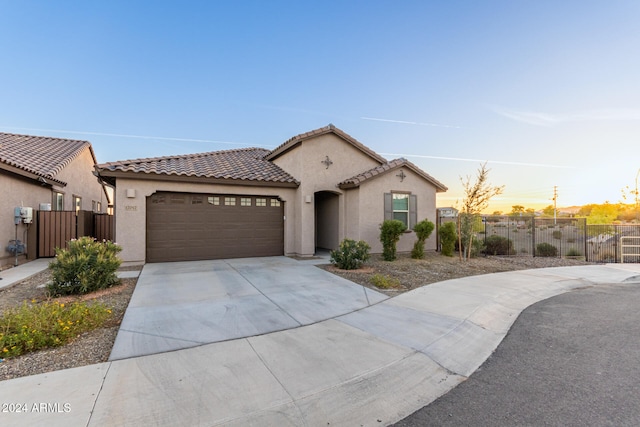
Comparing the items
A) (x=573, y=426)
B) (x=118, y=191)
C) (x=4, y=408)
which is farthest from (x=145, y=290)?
(x=573, y=426)

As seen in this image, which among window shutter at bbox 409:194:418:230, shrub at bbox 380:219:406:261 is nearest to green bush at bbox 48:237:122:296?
shrub at bbox 380:219:406:261

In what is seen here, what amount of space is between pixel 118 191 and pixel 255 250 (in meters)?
5.19

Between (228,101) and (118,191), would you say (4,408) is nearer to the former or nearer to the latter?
(118,191)

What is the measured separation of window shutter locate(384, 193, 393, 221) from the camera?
40.1ft

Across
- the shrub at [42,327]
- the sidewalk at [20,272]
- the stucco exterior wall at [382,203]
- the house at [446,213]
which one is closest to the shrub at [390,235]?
the stucco exterior wall at [382,203]

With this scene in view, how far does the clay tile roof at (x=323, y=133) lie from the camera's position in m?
11.5

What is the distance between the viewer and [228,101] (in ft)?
50.1

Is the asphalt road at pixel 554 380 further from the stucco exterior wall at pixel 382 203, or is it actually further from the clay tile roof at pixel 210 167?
the clay tile roof at pixel 210 167

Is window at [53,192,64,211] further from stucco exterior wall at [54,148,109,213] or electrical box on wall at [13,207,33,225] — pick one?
electrical box on wall at [13,207,33,225]

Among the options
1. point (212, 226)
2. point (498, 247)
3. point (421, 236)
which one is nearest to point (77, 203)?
point (212, 226)

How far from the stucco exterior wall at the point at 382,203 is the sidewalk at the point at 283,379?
7178mm

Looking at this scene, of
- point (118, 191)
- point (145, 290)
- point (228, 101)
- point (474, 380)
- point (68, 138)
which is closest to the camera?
point (474, 380)

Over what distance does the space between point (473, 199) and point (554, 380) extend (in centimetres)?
944

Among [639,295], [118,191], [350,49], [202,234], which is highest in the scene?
[350,49]
